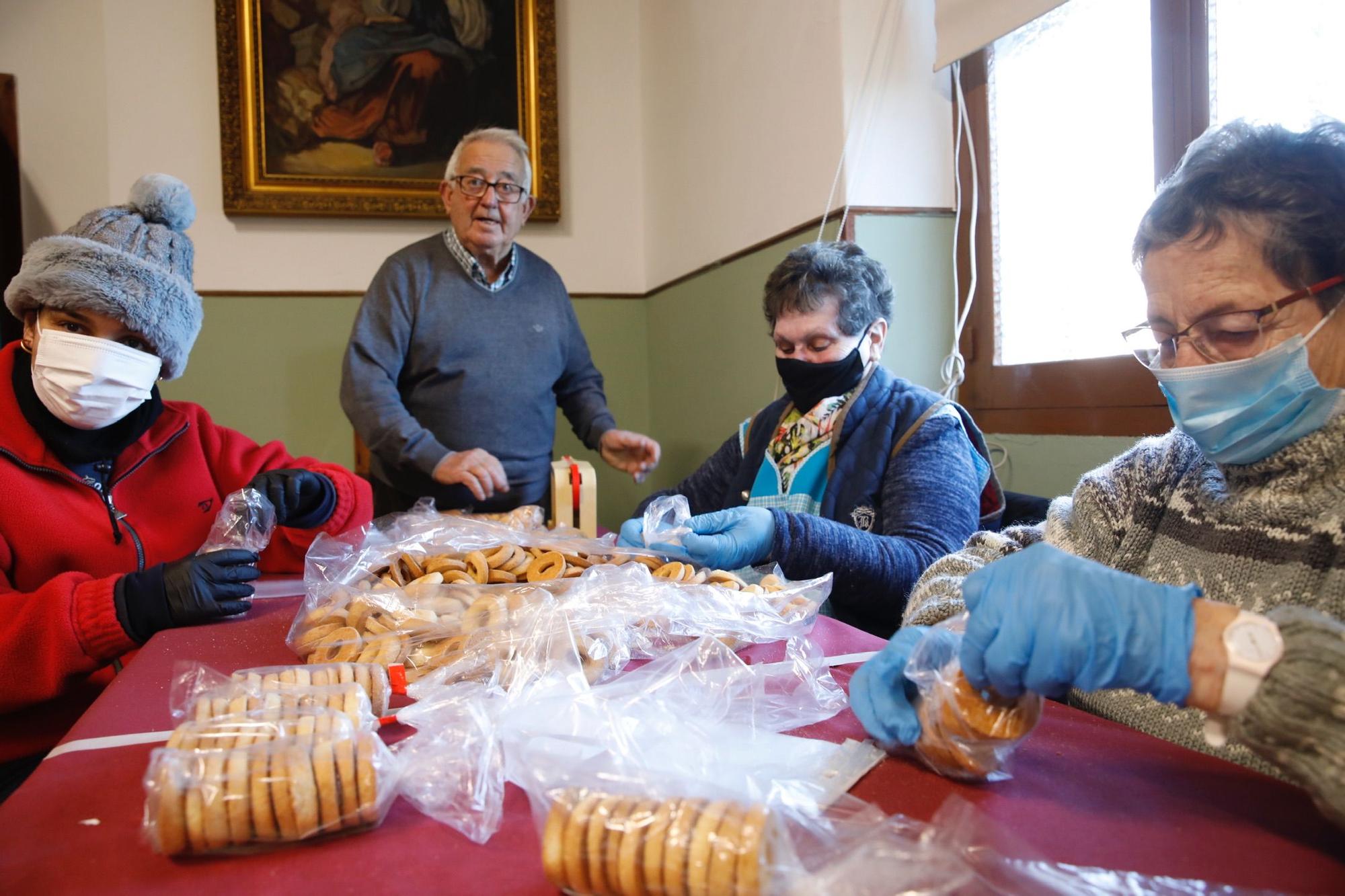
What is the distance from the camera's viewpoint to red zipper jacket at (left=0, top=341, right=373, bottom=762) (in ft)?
4.33

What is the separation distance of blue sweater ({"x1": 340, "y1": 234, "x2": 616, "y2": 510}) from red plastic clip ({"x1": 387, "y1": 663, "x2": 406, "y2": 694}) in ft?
5.60

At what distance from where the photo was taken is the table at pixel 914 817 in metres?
0.67

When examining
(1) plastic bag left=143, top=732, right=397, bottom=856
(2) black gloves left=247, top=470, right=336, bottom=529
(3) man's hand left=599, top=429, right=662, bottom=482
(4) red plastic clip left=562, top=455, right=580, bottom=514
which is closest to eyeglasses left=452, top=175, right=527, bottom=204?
(3) man's hand left=599, top=429, right=662, bottom=482

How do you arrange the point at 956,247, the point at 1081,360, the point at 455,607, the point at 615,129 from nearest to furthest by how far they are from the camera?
1. the point at 455,607
2. the point at 1081,360
3. the point at 956,247
4. the point at 615,129

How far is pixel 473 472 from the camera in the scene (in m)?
2.59

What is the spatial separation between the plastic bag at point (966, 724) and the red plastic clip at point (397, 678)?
0.60m

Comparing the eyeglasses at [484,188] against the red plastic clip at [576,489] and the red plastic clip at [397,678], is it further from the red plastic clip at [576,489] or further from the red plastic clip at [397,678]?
the red plastic clip at [397,678]

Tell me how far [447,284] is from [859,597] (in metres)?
1.95

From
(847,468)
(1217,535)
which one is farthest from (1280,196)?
(847,468)

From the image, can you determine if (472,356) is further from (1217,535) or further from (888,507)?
(1217,535)

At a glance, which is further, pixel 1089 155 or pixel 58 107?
pixel 58 107

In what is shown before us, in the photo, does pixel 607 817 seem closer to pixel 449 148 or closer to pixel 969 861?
pixel 969 861

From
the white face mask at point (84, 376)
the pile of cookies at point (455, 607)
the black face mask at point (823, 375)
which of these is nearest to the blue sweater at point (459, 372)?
the white face mask at point (84, 376)

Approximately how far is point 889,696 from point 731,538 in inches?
30.2
